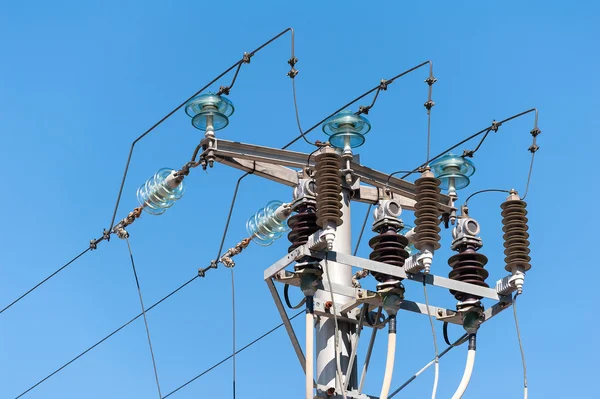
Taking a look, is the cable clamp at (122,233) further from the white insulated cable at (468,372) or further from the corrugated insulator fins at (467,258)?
the white insulated cable at (468,372)

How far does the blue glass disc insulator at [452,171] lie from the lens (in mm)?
20688

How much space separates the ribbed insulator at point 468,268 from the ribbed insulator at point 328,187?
1800mm

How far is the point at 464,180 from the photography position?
2075 centimetres

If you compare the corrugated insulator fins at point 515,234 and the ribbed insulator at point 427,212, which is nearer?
the ribbed insulator at point 427,212

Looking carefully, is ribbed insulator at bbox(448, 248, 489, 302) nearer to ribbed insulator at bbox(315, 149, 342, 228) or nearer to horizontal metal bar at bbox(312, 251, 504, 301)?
horizontal metal bar at bbox(312, 251, 504, 301)

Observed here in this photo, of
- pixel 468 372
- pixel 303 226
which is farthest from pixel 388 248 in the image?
pixel 468 372

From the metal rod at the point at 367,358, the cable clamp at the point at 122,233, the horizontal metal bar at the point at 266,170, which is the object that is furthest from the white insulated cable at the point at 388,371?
the cable clamp at the point at 122,233

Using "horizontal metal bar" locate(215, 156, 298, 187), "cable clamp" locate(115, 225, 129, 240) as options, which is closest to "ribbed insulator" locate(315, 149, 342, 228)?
"horizontal metal bar" locate(215, 156, 298, 187)

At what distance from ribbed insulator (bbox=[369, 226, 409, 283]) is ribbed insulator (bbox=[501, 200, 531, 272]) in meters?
1.30

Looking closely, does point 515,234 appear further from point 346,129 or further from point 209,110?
point 209,110

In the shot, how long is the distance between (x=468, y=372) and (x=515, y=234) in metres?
1.73

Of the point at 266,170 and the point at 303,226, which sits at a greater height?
the point at 266,170

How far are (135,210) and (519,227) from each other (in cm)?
480

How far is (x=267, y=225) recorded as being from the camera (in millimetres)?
20719
